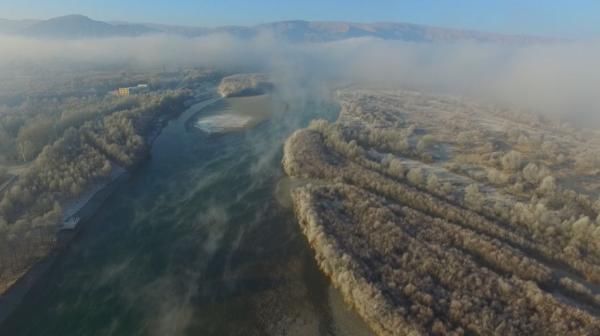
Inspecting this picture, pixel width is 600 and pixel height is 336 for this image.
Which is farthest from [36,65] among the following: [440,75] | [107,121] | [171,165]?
[440,75]

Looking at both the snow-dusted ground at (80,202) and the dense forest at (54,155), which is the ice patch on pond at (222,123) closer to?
the dense forest at (54,155)

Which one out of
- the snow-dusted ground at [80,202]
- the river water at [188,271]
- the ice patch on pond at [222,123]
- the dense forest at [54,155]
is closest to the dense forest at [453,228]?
the river water at [188,271]

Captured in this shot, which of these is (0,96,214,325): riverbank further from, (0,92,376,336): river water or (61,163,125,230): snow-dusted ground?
(0,92,376,336): river water

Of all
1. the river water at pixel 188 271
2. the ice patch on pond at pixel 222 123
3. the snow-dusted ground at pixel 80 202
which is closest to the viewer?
the river water at pixel 188 271

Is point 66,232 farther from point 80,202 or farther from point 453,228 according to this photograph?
point 453,228

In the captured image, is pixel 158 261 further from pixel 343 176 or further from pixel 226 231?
pixel 343 176

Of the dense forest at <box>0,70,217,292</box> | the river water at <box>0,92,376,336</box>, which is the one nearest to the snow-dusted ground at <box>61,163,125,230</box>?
the dense forest at <box>0,70,217,292</box>
